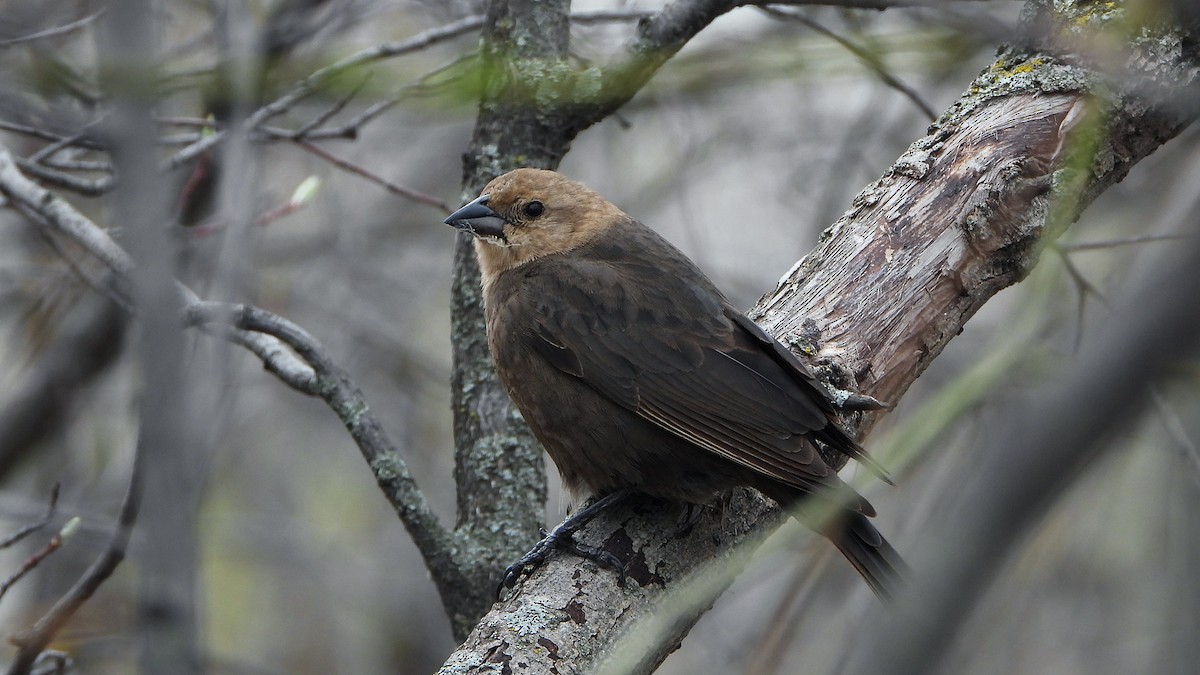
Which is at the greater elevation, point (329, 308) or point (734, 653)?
point (329, 308)

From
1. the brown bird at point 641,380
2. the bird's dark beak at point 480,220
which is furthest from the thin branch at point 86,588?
the bird's dark beak at point 480,220

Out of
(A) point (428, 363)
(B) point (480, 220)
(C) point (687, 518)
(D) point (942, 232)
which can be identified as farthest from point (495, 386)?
(A) point (428, 363)

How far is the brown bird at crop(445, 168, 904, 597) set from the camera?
302 centimetres

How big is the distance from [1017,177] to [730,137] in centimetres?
362

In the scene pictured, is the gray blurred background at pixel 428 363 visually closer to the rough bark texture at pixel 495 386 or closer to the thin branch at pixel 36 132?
the thin branch at pixel 36 132

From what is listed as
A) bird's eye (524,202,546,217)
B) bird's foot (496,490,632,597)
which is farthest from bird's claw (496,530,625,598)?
bird's eye (524,202,546,217)

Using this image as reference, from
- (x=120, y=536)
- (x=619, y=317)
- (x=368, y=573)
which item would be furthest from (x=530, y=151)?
(x=368, y=573)

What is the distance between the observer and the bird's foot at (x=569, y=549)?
9.55 feet

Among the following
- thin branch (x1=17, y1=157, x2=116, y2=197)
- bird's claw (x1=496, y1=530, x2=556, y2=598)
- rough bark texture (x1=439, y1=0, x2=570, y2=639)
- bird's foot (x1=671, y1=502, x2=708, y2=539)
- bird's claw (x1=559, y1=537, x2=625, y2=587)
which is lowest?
bird's foot (x1=671, y1=502, x2=708, y2=539)

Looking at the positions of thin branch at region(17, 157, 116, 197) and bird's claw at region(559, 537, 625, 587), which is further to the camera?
thin branch at region(17, 157, 116, 197)

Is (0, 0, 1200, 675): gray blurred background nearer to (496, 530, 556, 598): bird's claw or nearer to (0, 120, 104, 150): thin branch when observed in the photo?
(0, 120, 104, 150): thin branch

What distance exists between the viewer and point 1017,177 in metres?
3.32

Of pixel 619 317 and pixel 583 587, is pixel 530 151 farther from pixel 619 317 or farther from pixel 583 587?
pixel 583 587

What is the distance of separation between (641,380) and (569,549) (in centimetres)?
59
